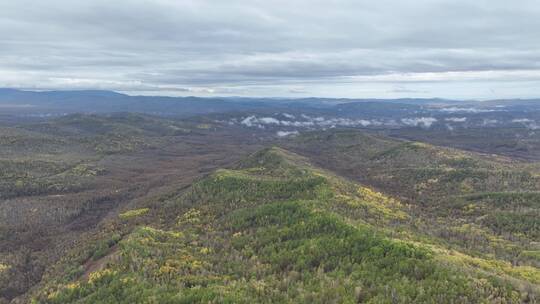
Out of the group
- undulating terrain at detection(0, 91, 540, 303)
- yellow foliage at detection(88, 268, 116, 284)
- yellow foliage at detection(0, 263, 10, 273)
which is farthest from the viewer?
yellow foliage at detection(0, 263, 10, 273)

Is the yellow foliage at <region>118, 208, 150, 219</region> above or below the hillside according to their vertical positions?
below

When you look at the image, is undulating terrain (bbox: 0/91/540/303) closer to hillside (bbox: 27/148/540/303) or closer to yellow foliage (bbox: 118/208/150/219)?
hillside (bbox: 27/148/540/303)

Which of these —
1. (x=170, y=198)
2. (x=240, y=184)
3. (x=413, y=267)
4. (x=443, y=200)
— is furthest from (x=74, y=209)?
(x=413, y=267)

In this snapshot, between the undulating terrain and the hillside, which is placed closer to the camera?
the hillside

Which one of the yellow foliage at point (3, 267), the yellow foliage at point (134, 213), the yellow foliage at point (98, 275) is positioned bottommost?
the yellow foliage at point (3, 267)

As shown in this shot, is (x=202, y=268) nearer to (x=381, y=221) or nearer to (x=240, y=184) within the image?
(x=381, y=221)

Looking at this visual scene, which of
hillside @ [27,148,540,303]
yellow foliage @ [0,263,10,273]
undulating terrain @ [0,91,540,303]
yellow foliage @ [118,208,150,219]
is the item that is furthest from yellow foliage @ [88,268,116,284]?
yellow foliage @ [118,208,150,219]

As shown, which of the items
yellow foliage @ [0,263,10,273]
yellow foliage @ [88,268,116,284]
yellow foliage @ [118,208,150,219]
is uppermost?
yellow foliage @ [88,268,116,284]

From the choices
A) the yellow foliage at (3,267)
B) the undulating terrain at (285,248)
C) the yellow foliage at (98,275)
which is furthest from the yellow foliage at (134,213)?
the yellow foliage at (98,275)

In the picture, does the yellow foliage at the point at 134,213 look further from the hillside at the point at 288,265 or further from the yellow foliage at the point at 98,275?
the yellow foliage at the point at 98,275
